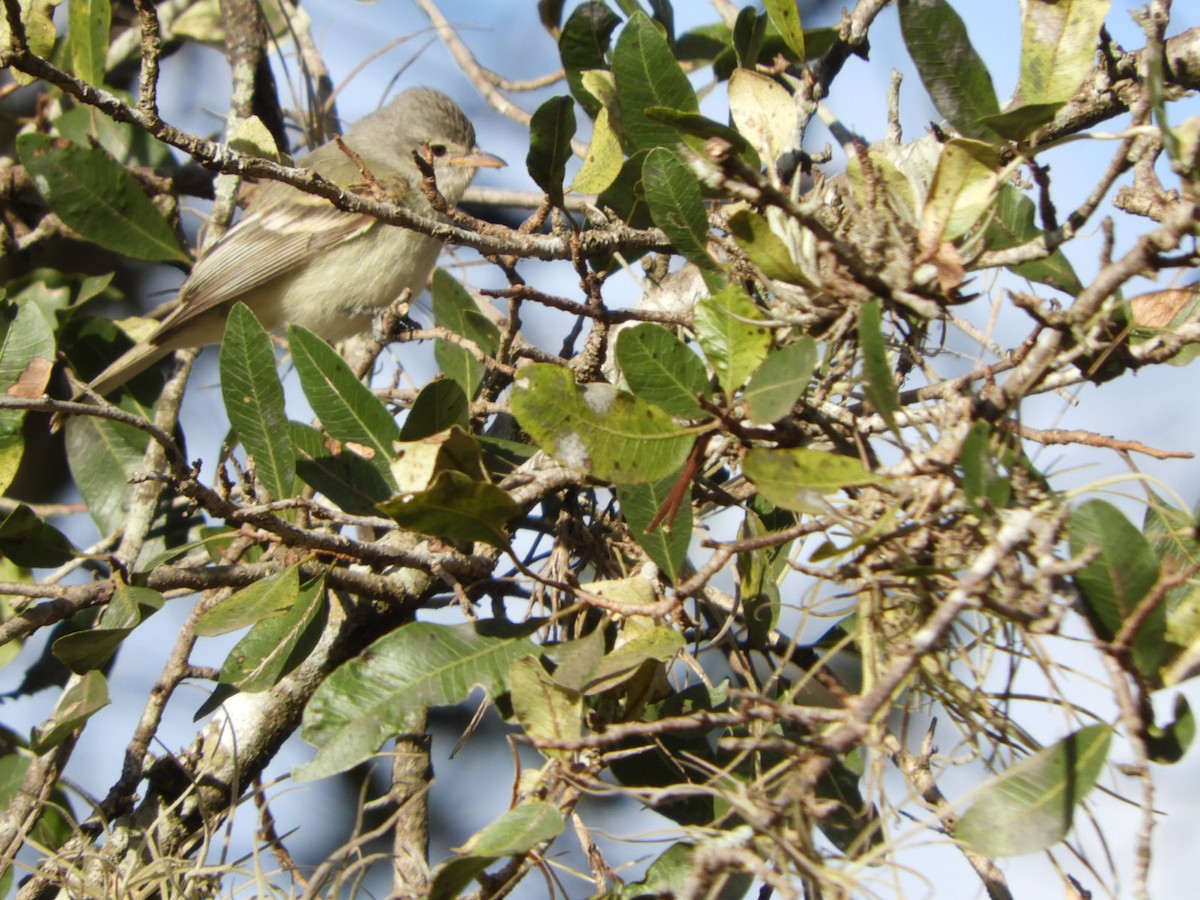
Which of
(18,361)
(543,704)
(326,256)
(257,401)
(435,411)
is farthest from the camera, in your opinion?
(326,256)

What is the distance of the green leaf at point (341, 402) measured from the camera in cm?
183

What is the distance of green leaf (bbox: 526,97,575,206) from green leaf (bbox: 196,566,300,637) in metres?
0.78

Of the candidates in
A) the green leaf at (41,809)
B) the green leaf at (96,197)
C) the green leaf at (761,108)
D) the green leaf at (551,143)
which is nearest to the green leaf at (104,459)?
the green leaf at (96,197)

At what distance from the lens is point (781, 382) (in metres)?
1.30

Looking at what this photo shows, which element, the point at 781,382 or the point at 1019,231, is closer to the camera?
the point at 781,382

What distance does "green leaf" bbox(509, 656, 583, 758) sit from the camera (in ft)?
4.60

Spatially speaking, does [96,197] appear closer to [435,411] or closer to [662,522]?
[435,411]

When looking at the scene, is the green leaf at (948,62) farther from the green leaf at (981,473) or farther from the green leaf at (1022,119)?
the green leaf at (981,473)

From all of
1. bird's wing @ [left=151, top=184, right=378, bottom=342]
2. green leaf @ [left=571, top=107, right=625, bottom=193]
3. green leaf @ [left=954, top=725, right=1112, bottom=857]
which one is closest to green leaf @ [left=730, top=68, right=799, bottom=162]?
green leaf @ [left=571, top=107, right=625, bottom=193]

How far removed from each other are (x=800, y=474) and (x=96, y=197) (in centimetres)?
227

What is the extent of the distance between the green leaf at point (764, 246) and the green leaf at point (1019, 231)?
356mm

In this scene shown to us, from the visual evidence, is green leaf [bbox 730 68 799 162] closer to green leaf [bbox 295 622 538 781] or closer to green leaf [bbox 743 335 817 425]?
green leaf [bbox 743 335 817 425]

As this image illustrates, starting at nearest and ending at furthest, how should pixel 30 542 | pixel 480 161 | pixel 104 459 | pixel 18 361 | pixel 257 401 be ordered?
pixel 257 401 → pixel 30 542 → pixel 18 361 → pixel 104 459 → pixel 480 161

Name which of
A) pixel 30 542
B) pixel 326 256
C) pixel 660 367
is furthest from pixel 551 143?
pixel 326 256
